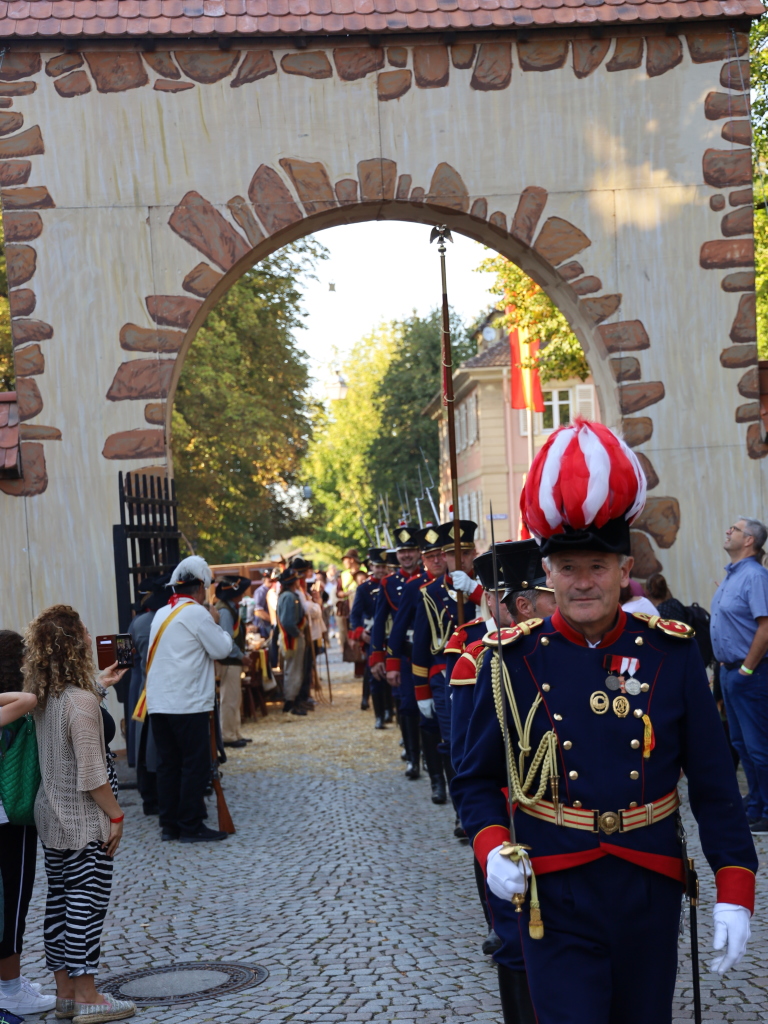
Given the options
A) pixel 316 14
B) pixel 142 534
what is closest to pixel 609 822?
pixel 142 534

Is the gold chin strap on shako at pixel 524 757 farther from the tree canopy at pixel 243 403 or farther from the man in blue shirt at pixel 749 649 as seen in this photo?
the tree canopy at pixel 243 403

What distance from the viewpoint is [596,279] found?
10516 millimetres

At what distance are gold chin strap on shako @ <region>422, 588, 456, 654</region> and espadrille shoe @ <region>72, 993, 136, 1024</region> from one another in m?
4.41

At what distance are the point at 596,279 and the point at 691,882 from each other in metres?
7.99

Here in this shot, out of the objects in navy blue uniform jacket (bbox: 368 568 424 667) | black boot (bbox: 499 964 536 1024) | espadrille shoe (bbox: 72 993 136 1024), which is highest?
navy blue uniform jacket (bbox: 368 568 424 667)

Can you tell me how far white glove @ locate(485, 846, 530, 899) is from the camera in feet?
9.61

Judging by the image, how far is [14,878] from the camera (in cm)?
532

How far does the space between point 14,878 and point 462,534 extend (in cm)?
463

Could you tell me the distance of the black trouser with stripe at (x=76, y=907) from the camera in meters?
5.27

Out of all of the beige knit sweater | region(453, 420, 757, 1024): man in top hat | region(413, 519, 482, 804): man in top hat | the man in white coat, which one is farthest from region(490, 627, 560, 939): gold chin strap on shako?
the man in white coat

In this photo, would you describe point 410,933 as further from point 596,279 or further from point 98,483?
point 596,279

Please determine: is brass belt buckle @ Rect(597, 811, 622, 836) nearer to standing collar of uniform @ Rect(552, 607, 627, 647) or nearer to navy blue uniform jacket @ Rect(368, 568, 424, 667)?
standing collar of uniform @ Rect(552, 607, 627, 647)

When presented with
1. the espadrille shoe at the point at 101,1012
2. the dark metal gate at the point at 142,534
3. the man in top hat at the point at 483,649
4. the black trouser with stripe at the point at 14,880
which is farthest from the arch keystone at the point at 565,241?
the espadrille shoe at the point at 101,1012

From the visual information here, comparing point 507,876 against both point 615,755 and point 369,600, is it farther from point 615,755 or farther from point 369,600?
point 369,600
